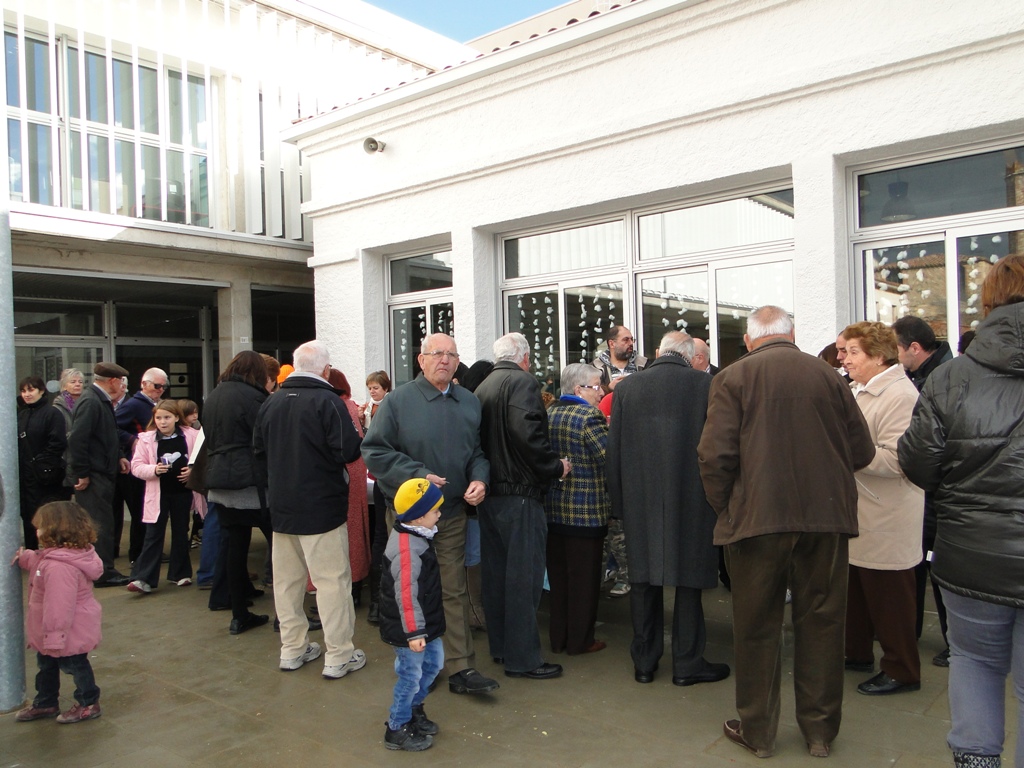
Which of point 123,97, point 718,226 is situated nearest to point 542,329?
point 718,226

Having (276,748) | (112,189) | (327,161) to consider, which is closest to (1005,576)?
(276,748)

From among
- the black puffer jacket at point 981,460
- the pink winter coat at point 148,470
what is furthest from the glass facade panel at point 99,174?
the black puffer jacket at point 981,460

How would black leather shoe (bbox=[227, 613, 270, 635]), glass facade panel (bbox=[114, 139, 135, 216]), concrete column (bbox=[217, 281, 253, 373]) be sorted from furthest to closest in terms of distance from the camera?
concrete column (bbox=[217, 281, 253, 373]), glass facade panel (bbox=[114, 139, 135, 216]), black leather shoe (bbox=[227, 613, 270, 635])

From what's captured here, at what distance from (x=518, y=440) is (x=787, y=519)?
1.56 m

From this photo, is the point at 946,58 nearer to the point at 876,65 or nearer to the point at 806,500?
the point at 876,65

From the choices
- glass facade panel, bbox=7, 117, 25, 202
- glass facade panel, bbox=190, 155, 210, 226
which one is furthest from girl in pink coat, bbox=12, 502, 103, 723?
glass facade panel, bbox=190, 155, 210, 226

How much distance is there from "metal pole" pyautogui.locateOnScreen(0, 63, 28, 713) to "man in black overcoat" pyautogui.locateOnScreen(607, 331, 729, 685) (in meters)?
3.25

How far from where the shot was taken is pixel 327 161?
10.1m

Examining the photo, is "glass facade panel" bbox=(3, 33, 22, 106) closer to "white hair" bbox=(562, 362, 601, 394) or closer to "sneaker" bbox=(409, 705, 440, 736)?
"white hair" bbox=(562, 362, 601, 394)

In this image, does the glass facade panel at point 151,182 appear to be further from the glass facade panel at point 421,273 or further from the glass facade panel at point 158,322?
the glass facade panel at point 158,322

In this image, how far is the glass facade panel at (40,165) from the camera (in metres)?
9.17

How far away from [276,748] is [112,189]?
8.10 m

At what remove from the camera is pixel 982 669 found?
280 cm

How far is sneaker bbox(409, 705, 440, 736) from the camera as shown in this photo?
12.3ft
